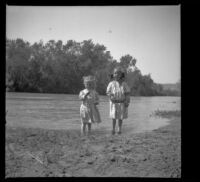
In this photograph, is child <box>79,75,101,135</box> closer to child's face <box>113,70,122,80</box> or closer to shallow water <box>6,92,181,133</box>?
shallow water <box>6,92,181,133</box>

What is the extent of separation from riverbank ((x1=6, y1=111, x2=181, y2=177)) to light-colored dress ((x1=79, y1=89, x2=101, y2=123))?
30 cm

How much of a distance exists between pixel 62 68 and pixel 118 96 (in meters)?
1.18

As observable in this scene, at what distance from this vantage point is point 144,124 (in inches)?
193

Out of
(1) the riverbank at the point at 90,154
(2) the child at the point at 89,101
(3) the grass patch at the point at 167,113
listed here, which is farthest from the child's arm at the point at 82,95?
(3) the grass patch at the point at 167,113

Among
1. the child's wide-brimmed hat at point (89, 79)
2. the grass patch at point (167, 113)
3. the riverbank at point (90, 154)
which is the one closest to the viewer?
the riverbank at point (90, 154)

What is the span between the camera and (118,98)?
14.0ft

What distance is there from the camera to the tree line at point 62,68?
4.30 metres

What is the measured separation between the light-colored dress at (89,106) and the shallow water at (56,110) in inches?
4.7

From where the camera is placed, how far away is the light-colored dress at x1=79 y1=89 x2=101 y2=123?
4.23 meters

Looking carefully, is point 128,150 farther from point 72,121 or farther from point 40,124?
point 40,124

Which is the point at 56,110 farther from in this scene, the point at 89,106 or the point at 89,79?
the point at 89,79

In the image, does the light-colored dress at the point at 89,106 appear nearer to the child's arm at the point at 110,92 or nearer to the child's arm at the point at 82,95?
the child's arm at the point at 82,95

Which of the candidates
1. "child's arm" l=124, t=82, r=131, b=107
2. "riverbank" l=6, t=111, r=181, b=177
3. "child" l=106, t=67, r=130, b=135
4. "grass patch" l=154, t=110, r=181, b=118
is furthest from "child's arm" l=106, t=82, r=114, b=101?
"grass patch" l=154, t=110, r=181, b=118

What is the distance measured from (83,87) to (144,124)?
1547 millimetres
